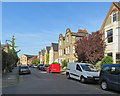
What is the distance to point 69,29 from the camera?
3378cm

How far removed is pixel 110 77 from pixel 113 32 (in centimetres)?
1083

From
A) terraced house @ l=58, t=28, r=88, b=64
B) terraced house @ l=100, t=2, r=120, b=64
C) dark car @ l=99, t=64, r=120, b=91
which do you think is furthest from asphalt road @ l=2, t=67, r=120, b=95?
terraced house @ l=58, t=28, r=88, b=64

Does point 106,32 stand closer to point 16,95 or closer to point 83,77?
point 83,77

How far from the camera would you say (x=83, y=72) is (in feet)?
40.8

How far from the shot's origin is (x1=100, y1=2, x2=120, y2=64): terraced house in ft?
58.1

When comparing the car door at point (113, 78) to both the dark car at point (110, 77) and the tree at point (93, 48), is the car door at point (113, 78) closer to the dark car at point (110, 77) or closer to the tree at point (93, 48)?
the dark car at point (110, 77)

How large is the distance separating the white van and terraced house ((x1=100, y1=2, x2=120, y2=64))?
5820 millimetres

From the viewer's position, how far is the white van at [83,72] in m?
11.7

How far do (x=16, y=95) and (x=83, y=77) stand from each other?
6.51 metres

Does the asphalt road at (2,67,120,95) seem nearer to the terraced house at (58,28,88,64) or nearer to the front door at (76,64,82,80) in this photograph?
the front door at (76,64,82,80)

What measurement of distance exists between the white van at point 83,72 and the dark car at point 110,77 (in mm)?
2104

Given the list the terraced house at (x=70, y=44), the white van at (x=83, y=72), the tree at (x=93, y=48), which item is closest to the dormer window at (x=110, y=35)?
the tree at (x=93, y=48)

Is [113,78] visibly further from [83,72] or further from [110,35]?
[110,35]

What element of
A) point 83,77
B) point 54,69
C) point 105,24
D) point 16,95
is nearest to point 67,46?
point 54,69
